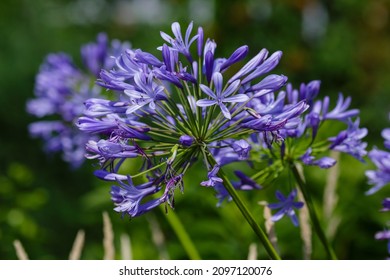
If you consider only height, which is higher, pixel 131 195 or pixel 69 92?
pixel 69 92

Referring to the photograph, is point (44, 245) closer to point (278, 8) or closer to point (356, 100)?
point (356, 100)

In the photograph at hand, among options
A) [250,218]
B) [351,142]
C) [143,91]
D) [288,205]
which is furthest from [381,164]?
[143,91]

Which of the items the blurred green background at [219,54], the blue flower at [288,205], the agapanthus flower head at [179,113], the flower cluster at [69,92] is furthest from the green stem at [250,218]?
the blurred green background at [219,54]

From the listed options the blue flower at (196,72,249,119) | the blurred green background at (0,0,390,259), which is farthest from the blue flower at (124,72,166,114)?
the blurred green background at (0,0,390,259)

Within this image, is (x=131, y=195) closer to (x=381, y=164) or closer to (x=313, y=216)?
(x=313, y=216)

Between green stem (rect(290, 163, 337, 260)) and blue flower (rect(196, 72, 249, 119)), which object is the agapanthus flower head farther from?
green stem (rect(290, 163, 337, 260))

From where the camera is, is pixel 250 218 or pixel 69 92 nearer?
pixel 250 218
